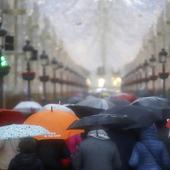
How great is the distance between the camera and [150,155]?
1055 centimetres

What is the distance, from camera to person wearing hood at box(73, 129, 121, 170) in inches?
392

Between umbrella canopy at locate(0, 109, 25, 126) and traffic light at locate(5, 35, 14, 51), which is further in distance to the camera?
traffic light at locate(5, 35, 14, 51)

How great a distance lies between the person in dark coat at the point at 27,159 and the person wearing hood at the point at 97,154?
0.78 metres

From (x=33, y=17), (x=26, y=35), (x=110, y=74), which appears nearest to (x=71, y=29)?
(x=33, y=17)

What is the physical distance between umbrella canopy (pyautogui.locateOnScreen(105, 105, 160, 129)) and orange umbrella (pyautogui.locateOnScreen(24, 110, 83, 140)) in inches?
37.6

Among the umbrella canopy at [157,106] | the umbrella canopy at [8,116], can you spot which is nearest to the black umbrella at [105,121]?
the umbrella canopy at [157,106]

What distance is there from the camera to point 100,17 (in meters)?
61.2

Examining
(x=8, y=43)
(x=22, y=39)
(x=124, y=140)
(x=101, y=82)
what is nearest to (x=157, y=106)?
(x=124, y=140)

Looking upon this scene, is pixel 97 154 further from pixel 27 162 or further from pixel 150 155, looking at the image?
pixel 27 162

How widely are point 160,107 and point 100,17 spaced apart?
4796cm

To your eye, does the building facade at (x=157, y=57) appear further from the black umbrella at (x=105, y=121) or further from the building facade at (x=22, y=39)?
the black umbrella at (x=105, y=121)

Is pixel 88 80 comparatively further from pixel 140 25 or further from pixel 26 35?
pixel 26 35

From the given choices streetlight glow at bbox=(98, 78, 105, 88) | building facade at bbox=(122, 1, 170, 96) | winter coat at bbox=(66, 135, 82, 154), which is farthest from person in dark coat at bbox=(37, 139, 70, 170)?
streetlight glow at bbox=(98, 78, 105, 88)

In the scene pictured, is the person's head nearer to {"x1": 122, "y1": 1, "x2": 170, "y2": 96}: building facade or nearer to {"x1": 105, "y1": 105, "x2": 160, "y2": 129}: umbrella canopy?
{"x1": 105, "y1": 105, "x2": 160, "y2": 129}: umbrella canopy
